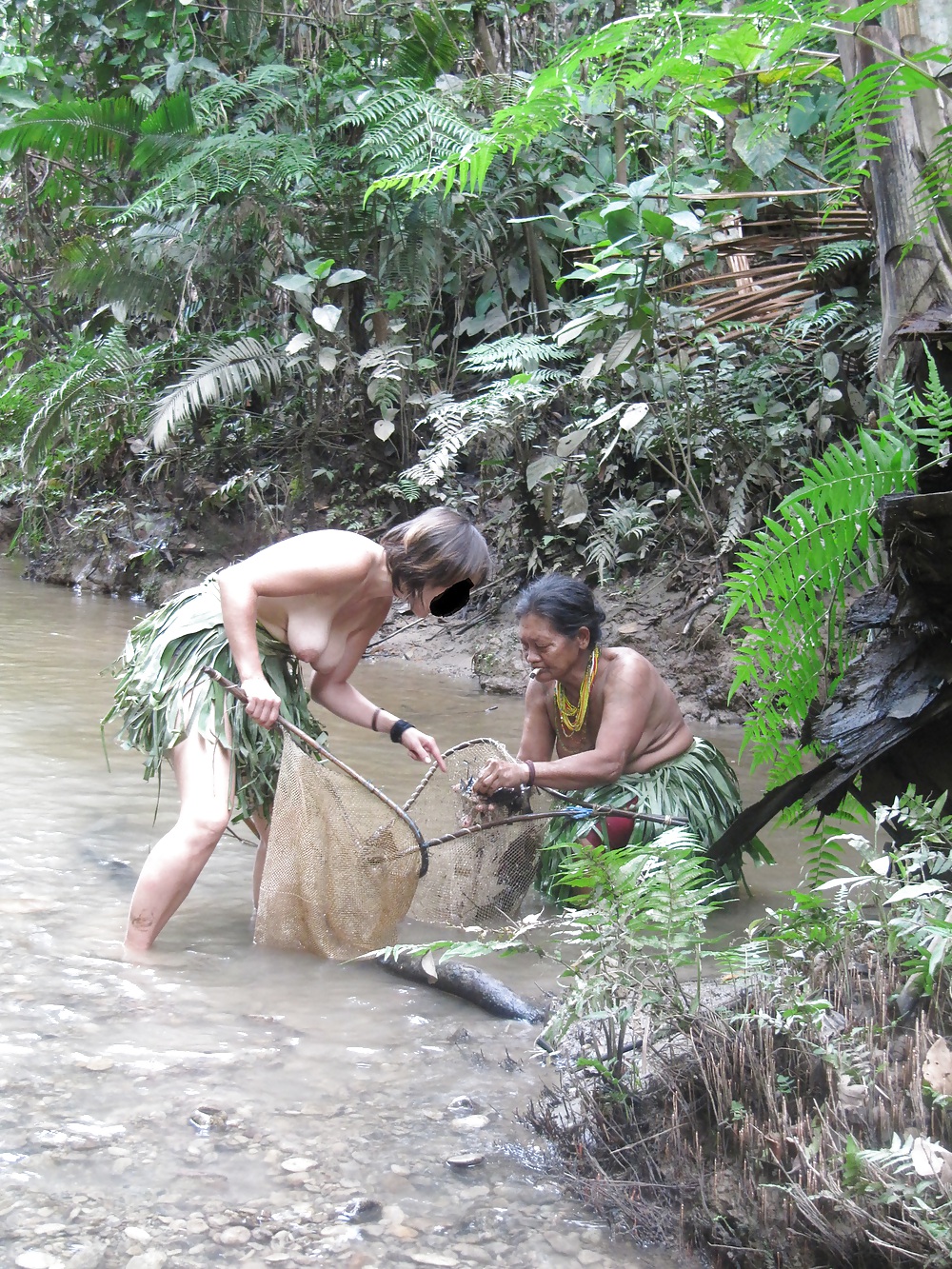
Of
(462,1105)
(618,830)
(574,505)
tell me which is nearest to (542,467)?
(574,505)

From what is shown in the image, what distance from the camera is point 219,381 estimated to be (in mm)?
9562

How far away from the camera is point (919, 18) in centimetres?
327

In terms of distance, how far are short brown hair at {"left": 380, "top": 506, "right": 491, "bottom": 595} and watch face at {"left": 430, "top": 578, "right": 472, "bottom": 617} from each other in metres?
0.04

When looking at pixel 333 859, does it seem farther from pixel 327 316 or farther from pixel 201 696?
pixel 327 316

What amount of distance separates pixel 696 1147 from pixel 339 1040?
0.97 m

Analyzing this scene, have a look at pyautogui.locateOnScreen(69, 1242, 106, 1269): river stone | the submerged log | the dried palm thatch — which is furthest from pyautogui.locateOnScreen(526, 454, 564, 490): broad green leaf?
pyautogui.locateOnScreen(69, 1242, 106, 1269): river stone

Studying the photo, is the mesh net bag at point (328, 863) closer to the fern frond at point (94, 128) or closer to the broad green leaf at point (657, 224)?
the broad green leaf at point (657, 224)

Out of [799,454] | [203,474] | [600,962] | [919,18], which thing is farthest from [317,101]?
[600,962]

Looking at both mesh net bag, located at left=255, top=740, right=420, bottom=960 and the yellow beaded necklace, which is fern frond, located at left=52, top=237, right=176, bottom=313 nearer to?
the yellow beaded necklace

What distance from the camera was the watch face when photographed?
326 centimetres

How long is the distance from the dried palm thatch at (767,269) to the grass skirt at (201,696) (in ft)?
14.0

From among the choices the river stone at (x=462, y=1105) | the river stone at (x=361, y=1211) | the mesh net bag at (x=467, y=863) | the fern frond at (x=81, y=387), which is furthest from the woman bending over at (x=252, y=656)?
the fern frond at (x=81, y=387)

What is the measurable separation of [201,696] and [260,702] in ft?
0.92

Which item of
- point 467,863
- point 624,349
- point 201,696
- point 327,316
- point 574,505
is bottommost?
point 467,863
